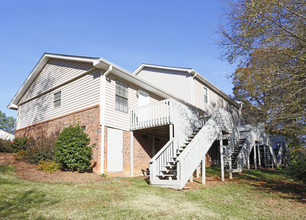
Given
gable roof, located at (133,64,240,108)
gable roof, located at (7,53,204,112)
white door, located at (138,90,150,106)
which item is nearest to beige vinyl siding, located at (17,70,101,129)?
gable roof, located at (7,53,204,112)

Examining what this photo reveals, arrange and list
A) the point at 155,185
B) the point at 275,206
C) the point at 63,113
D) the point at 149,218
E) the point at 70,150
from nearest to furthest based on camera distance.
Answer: the point at 149,218 → the point at 275,206 → the point at 155,185 → the point at 70,150 → the point at 63,113

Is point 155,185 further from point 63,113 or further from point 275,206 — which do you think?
point 63,113

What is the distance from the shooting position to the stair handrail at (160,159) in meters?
10.1

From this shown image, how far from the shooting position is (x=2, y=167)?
10398 millimetres

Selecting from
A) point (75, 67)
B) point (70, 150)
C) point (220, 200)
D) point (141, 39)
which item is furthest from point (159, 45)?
point (220, 200)

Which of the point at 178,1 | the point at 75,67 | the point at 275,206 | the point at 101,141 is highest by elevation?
the point at 178,1

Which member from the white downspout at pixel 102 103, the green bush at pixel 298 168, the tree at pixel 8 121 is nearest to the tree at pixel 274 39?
the green bush at pixel 298 168

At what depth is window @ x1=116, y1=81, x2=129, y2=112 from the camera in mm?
13447

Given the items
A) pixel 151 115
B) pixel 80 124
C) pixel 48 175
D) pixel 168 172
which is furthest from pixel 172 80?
pixel 48 175

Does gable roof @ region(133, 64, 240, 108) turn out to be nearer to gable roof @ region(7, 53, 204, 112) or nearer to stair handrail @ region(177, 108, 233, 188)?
gable roof @ region(7, 53, 204, 112)

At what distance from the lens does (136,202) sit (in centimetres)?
710

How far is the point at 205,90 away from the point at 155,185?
42.9 feet

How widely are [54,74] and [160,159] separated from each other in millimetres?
9512

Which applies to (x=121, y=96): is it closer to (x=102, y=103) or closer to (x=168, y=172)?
(x=102, y=103)
